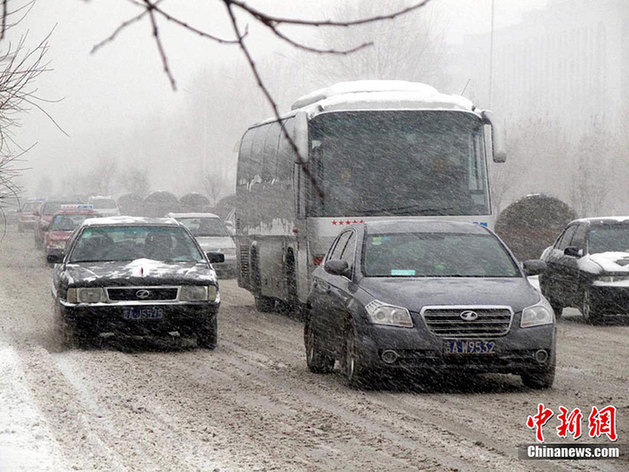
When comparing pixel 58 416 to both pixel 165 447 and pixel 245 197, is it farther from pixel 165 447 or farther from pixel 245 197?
pixel 245 197

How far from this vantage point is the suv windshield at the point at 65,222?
36.3 m

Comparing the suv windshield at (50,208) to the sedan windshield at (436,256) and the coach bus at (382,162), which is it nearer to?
the coach bus at (382,162)

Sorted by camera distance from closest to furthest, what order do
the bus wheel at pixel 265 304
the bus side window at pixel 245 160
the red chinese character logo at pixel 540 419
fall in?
1. the red chinese character logo at pixel 540 419
2. the bus wheel at pixel 265 304
3. the bus side window at pixel 245 160

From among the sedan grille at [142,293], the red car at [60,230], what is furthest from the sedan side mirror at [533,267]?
the red car at [60,230]

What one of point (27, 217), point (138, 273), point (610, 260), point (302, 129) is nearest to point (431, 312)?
point (138, 273)

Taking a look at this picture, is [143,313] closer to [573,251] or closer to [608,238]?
[573,251]

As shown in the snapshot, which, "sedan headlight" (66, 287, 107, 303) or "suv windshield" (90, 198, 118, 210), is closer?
"sedan headlight" (66, 287, 107, 303)

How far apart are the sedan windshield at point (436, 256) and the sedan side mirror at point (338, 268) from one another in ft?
0.58

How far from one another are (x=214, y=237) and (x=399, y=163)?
14.0 metres

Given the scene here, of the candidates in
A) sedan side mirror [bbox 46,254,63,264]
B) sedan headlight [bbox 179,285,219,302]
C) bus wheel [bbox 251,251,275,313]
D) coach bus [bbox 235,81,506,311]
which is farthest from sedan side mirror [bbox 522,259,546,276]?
bus wheel [bbox 251,251,275,313]

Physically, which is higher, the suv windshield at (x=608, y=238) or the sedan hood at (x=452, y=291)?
the sedan hood at (x=452, y=291)

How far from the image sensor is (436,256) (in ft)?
39.3

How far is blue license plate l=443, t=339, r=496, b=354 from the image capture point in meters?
10.5

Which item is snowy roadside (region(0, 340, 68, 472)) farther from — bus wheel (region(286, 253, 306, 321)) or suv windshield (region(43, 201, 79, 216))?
suv windshield (region(43, 201, 79, 216))
